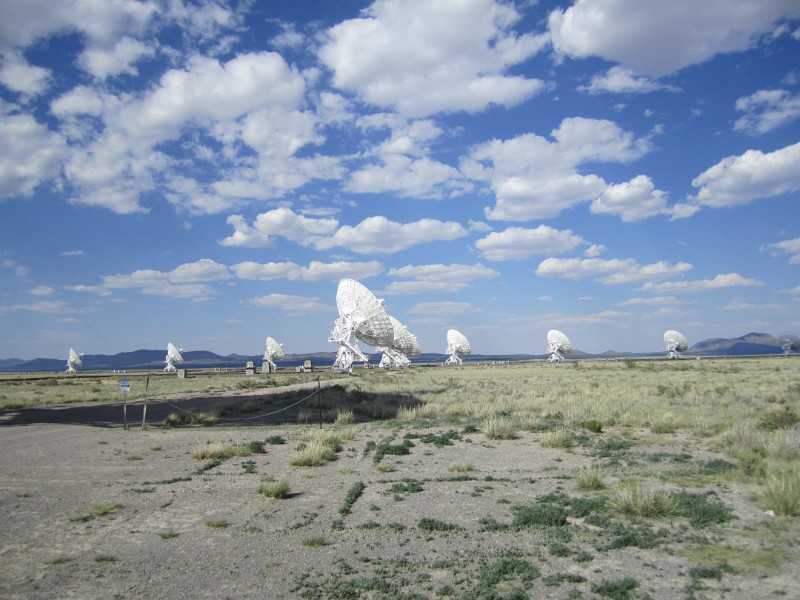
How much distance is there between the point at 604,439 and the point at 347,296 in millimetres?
43390

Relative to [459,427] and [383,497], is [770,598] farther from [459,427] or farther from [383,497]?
[459,427]

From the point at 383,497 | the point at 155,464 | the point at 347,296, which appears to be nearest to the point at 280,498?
the point at 383,497

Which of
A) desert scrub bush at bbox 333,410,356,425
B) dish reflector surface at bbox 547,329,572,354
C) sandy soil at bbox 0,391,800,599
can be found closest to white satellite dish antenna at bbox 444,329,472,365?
dish reflector surface at bbox 547,329,572,354

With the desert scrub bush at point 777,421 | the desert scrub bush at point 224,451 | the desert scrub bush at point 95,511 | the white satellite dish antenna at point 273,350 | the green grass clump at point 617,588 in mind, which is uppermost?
the white satellite dish antenna at point 273,350

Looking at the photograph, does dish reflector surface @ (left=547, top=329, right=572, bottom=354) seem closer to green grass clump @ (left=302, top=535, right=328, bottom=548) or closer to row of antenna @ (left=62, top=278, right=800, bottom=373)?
row of antenna @ (left=62, top=278, right=800, bottom=373)

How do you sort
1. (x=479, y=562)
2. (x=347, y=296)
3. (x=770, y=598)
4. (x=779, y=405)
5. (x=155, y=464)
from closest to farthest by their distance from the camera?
(x=770, y=598), (x=479, y=562), (x=155, y=464), (x=779, y=405), (x=347, y=296)

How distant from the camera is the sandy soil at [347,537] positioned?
22.1ft

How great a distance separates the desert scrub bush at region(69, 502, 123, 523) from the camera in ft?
31.3

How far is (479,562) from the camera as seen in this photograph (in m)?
7.43

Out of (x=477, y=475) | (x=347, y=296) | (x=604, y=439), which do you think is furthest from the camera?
(x=347, y=296)

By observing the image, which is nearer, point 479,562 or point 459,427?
point 479,562

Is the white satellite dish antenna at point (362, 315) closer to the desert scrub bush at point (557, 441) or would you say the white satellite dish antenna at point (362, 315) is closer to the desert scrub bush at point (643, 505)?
the desert scrub bush at point (557, 441)

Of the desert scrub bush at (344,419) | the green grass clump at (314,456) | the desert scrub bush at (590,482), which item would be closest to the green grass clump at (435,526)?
the desert scrub bush at (590,482)

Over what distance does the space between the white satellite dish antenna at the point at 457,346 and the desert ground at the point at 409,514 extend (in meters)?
94.3
